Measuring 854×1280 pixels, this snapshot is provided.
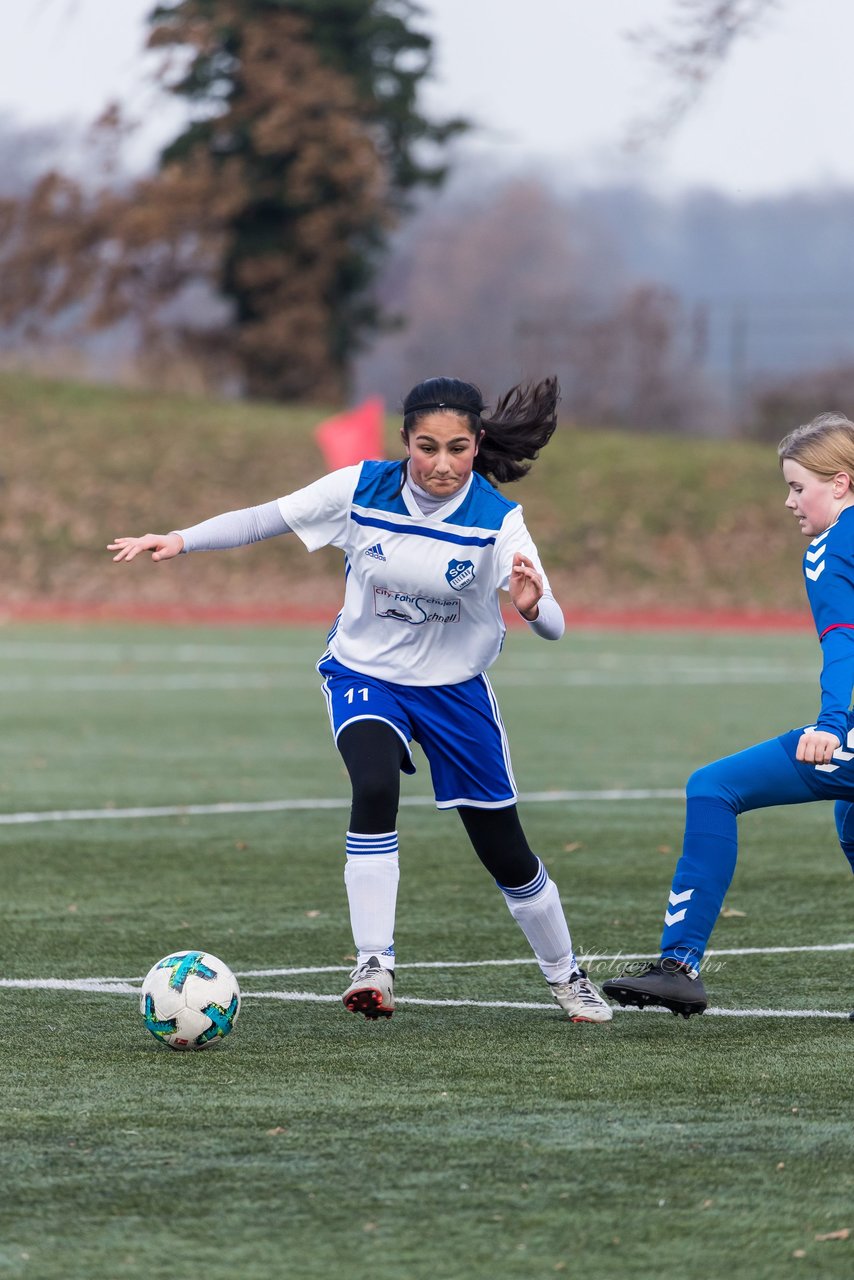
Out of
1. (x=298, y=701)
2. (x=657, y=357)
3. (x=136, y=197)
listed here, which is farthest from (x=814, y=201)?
(x=298, y=701)

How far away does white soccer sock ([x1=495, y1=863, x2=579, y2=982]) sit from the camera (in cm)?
614

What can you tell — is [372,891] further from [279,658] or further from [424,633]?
[279,658]

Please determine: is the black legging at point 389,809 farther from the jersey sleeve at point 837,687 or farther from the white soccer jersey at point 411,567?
the jersey sleeve at point 837,687

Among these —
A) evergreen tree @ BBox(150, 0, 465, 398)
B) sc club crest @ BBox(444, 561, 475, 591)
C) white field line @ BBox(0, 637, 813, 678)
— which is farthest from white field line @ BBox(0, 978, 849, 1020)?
evergreen tree @ BBox(150, 0, 465, 398)

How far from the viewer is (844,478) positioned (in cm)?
570

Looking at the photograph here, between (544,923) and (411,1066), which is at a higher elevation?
(544,923)

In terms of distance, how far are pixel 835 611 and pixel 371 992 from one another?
1.69 meters

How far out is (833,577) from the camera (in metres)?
5.54

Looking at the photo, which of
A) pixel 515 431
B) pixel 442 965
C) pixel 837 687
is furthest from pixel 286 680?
pixel 837 687

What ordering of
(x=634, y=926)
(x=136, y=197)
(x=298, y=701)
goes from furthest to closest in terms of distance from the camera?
(x=136, y=197) → (x=298, y=701) → (x=634, y=926)

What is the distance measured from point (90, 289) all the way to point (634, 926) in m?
36.9

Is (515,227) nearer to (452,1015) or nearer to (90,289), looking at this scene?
(90,289)

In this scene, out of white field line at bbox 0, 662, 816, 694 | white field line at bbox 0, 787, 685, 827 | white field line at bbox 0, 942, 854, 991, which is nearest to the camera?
white field line at bbox 0, 942, 854, 991

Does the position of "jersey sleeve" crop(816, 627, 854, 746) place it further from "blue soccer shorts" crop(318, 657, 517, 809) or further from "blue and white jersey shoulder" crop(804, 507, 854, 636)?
"blue soccer shorts" crop(318, 657, 517, 809)
